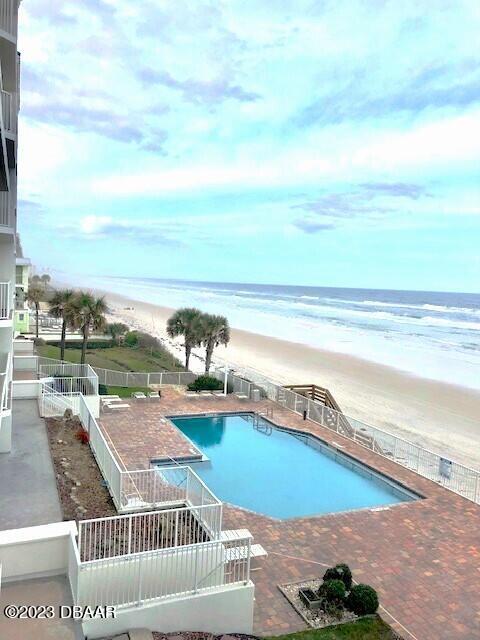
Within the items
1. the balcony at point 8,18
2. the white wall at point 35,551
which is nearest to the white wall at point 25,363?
the balcony at point 8,18

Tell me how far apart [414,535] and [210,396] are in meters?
14.1

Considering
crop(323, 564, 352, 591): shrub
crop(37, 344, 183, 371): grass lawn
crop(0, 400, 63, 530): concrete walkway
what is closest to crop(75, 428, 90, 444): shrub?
crop(0, 400, 63, 530): concrete walkway

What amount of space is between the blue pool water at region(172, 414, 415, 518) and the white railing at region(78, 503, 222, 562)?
4.98 m

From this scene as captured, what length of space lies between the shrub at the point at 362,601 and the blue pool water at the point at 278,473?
4.94m

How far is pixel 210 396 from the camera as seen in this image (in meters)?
24.7

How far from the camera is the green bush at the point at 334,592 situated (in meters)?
8.54

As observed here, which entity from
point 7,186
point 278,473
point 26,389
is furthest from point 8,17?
point 278,473

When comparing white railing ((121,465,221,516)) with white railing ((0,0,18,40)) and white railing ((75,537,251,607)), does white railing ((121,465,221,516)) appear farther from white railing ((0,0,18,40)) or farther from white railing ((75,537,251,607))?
white railing ((0,0,18,40))

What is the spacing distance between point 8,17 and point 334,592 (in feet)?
47.0

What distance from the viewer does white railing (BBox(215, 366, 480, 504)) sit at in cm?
1473

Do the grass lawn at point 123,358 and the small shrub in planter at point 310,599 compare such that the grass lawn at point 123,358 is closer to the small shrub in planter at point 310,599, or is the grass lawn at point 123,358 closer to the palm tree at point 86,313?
the palm tree at point 86,313

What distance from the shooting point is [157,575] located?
24.3 feet

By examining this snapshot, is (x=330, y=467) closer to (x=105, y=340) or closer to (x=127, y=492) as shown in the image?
(x=127, y=492)

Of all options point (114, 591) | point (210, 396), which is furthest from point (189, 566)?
point (210, 396)
